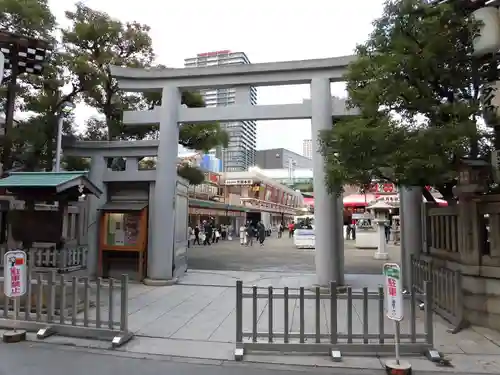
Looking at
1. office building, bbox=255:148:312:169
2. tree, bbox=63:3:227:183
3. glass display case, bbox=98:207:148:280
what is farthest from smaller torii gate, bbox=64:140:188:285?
office building, bbox=255:148:312:169

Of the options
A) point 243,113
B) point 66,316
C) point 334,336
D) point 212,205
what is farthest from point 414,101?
point 212,205

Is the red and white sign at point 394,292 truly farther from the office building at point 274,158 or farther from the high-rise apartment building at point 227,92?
the office building at point 274,158

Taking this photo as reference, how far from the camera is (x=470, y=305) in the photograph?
6629 millimetres

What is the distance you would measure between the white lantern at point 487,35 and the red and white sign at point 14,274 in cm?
786

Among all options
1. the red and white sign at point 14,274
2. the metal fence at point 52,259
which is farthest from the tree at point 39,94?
the red and white sign at point 14,274

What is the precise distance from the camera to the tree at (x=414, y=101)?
586 centimetres

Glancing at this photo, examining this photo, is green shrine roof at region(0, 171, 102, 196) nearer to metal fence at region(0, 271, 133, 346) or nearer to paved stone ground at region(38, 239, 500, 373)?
metal fence at region(0, 271, 133, 346)

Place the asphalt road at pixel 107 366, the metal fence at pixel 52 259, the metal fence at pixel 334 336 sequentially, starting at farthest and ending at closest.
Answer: the metal fence at pixel 52 259 < the metal fence at pixel 334 336 < the asphalt road at pixel 107 366

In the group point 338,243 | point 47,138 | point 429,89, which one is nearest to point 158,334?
point 338,243

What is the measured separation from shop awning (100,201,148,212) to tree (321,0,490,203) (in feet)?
17.6

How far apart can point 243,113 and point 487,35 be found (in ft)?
17.5

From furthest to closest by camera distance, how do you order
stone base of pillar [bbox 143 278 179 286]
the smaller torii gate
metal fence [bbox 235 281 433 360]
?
1. the smaller torii gate
2. stone base of pillar [bbox 143 278 179 286]
3. metal fence [bbox 235 281 433 360]

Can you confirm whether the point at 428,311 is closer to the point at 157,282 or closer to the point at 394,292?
the point at 394,292

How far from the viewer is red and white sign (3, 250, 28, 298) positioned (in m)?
5.82
